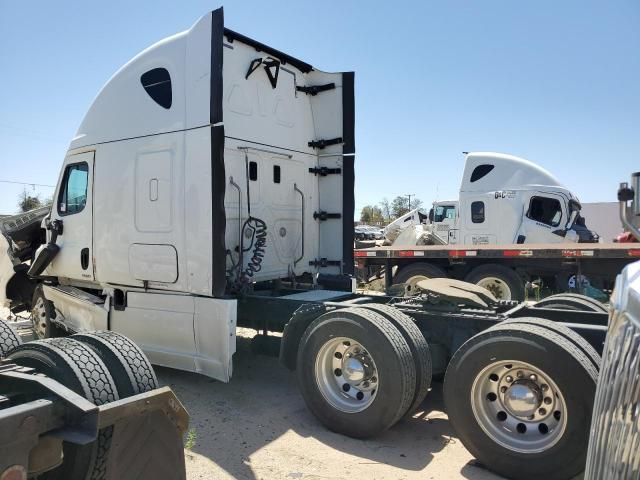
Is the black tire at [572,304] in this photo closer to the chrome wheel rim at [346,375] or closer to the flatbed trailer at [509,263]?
the chrome wheel rim at [346,375]

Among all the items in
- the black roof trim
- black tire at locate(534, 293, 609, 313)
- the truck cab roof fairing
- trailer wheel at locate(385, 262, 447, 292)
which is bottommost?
trailer wheel at locate(385, 262, 447, 292)

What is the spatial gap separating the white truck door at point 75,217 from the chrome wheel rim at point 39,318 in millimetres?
540

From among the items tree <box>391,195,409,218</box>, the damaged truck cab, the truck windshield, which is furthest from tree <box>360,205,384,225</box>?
the damaged truck cab

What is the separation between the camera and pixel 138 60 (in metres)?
5.85

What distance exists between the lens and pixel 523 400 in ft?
12.0

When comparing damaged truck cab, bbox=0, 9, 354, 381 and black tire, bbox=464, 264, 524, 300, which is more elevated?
damaged truck cab, bbox=0, 9, 354, 381

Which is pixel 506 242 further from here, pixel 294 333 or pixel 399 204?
pixel 399 204

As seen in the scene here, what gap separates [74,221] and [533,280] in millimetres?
8594

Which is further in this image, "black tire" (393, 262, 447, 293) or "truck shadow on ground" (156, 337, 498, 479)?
"black tire" (393, 262, 447, 293)

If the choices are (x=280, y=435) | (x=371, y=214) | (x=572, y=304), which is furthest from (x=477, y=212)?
(x=371, y=214)

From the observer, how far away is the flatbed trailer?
9430 mm

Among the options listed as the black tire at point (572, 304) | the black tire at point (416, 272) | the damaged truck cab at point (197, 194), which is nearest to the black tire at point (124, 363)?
the damaged truck cab at point (197, 194)

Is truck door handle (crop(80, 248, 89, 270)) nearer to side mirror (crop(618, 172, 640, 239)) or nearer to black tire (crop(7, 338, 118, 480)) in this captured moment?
black tire (crop(7, 338, 118, 480))

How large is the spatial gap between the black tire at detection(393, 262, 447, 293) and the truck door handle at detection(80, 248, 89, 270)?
6.24 meters
